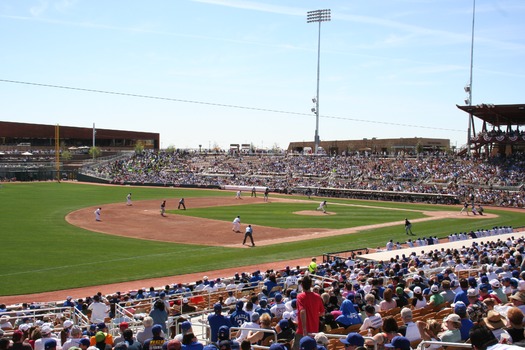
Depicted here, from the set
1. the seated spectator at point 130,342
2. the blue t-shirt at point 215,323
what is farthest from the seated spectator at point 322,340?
the blue t-shirt at point 215,323

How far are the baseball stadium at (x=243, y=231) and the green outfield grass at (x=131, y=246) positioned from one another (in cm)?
12

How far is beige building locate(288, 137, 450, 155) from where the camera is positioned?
9738cm

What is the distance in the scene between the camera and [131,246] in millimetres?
28297

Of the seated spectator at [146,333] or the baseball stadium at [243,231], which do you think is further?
the baseball stadium at [243,231]

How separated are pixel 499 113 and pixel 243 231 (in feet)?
141

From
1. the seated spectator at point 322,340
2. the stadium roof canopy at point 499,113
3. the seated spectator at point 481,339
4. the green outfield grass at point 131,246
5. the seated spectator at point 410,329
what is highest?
the stadium roof canopy at point 499,113

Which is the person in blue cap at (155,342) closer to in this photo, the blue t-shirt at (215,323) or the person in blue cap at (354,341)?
the blue t-shirt at (215,323)

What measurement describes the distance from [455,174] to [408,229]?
32.2m

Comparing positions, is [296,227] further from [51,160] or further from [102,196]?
[51,160]

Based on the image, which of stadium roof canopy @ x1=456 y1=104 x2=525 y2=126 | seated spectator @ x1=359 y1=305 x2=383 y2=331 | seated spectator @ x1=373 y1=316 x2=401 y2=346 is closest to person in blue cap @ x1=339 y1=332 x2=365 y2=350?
seated spectator @ x1=373 y1=316 x2=401 y2=346

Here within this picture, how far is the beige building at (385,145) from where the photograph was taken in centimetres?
9738

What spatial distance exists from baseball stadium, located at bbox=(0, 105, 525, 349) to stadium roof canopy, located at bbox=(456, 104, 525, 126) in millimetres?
222

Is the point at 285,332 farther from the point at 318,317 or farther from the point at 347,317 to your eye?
the point at 347,317

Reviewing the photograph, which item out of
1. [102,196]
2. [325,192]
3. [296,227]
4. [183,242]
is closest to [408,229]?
[296,227]
